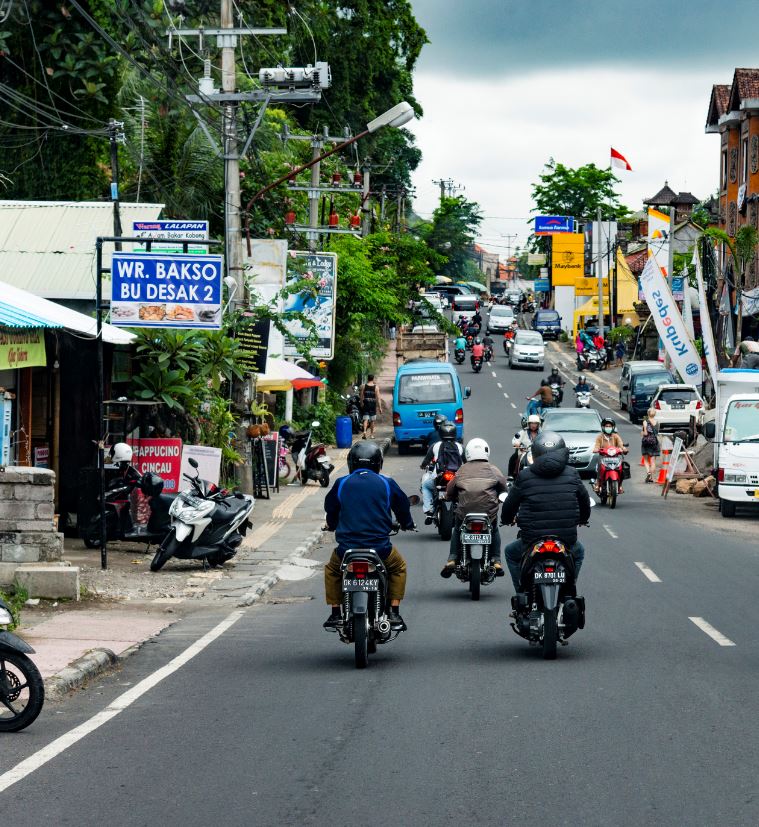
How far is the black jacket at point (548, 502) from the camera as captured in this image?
10984mm

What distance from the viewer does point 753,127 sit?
194 feet

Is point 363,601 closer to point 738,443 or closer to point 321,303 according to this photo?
point 738,443

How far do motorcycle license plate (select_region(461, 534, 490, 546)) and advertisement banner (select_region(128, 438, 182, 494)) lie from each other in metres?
7.08

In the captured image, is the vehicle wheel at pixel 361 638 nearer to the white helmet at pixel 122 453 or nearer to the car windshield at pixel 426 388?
the white helmet at pixel 122 453

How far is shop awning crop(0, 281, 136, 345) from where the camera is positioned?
17141mm

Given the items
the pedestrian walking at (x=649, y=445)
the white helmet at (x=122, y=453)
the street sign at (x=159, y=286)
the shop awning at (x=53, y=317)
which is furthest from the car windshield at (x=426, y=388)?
the street sign at (x=159, y=286)

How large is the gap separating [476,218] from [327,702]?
12516 cm

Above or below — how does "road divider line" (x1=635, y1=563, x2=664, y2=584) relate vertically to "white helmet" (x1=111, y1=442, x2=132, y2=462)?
below

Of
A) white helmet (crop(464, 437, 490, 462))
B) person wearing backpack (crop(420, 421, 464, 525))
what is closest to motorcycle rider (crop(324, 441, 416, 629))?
white helmet (crop(464, 437, 490, 462))

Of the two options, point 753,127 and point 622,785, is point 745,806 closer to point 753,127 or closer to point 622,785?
point 622,785

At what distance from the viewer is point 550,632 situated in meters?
10.7

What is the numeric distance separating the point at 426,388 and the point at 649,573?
23.3 m

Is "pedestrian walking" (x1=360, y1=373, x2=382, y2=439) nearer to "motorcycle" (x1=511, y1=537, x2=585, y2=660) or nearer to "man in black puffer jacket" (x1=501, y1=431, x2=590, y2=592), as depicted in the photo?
"man in black puffer jacket" (x1=501, y1=431, x2=590, y2=592)

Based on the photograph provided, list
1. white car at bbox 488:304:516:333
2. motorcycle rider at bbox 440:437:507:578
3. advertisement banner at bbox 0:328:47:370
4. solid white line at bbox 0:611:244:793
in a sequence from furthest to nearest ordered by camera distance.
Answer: white car at bbox 488:304:516:333 → advertisement banner at bbox 0:328:47:370 → motorcycle rider at bbox 440:437:507:578 → solid white line at bbox 0:611:244:793
